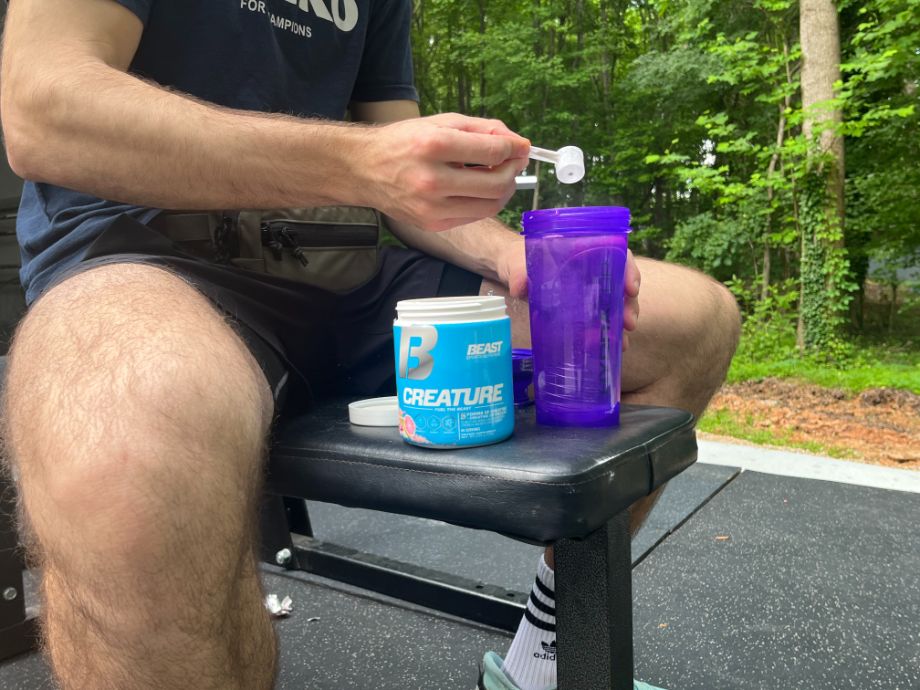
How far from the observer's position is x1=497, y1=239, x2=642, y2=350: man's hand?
2.87 ft

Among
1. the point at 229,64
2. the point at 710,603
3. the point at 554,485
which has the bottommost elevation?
the point at 710,603

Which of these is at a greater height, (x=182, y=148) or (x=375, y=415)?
(x=182, y=148)

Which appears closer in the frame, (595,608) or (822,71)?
(595,608)

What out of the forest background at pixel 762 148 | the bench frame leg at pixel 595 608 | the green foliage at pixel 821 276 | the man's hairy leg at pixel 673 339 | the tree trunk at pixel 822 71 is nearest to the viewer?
the bench frame leg at pixel 595 608

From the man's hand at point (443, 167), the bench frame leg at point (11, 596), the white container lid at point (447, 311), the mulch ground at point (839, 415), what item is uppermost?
the man's hand at point (443, 167)

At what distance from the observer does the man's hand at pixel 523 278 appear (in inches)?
34.5

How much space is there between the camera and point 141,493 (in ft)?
1.95

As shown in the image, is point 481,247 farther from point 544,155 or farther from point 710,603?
point 710,603

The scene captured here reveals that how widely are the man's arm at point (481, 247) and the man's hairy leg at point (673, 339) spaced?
49 mm

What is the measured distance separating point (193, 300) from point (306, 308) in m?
0.30

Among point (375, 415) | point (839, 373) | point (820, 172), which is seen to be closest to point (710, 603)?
point (375, 415)

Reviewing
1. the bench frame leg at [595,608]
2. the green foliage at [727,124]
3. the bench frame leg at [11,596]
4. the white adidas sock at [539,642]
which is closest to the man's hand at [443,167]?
the bench frame leg at [595,608]

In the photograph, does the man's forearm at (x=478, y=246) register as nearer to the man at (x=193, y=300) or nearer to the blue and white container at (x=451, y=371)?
the man at (x=193, y=300)

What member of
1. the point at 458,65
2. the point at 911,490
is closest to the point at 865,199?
the point at 911,490
